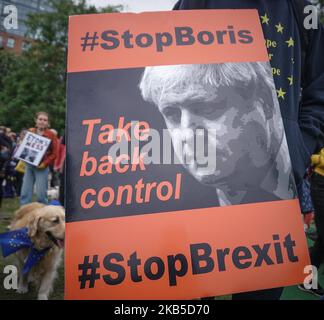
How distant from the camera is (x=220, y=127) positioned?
4.48ft

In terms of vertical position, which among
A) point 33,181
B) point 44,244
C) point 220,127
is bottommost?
point 220,127

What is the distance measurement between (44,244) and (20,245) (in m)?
0.24

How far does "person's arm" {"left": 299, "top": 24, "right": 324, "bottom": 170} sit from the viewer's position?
5.30 feet

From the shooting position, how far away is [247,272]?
1.29 metres

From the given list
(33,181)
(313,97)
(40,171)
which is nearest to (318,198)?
(313,97)

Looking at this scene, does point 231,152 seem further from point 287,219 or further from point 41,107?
point 41,107

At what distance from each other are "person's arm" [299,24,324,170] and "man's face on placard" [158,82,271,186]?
334mm

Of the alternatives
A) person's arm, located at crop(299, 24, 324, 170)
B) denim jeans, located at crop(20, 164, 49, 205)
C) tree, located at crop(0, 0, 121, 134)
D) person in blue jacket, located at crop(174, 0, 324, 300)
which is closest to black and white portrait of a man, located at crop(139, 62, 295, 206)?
person in blue jacket, located at crop(174, 0, 324, 300)

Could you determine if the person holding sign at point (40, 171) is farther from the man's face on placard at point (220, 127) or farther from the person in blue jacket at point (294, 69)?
the man's face on placard at point (220, 127)

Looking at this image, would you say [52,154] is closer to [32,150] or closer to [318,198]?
[32,150]

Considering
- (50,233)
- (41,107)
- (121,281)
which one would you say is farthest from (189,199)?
(41,107)

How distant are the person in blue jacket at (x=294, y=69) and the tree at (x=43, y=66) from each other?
23.3 m

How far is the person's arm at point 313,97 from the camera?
63.6 inches

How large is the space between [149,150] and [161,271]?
1.38 feet
